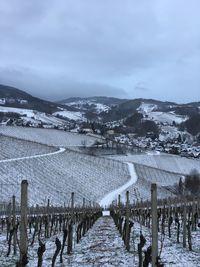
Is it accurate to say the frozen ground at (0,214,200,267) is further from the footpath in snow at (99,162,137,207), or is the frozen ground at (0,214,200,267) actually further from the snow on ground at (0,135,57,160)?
the snow on ground at (0,135,57,160)

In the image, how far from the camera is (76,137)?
162000mm

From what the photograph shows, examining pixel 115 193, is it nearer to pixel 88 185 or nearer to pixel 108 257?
pixel 88 185

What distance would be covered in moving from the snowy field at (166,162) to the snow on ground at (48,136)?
28.3m

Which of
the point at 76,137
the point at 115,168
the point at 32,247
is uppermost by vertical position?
the point at 76,137

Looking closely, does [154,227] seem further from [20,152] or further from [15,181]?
[20,152]

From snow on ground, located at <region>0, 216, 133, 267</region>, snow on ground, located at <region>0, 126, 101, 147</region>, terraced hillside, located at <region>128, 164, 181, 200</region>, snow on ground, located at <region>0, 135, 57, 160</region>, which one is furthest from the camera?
snow on ground, located at <region>0, 126, 101, 147</region>

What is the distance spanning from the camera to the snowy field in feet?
384

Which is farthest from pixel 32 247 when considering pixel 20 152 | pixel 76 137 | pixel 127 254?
pixel 76 137

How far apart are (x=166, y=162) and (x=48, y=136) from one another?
45038 mm

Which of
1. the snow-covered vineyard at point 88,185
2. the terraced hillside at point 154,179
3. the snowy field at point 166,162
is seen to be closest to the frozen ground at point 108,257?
the snow-covered vineyard at point 88,185

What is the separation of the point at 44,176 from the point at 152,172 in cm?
3468

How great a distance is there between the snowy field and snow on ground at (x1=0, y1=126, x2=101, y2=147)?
28.3 meters

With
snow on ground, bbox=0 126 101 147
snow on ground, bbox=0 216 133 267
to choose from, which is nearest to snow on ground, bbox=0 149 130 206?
snow on ground, bbox=0 216 133 267

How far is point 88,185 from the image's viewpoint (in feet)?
233
